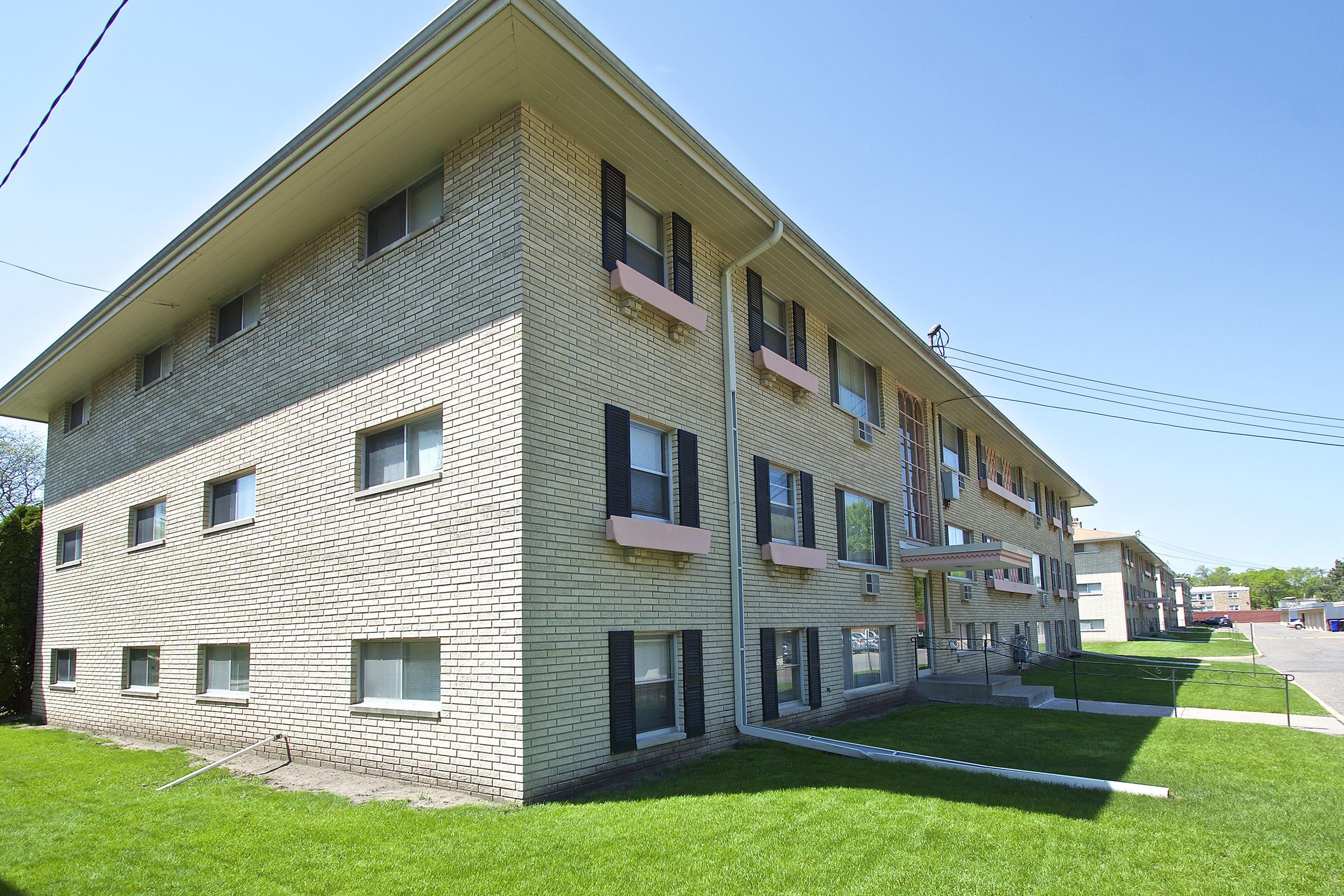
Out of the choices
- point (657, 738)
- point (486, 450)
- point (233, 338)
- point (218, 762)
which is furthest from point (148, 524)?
point (657, 738)

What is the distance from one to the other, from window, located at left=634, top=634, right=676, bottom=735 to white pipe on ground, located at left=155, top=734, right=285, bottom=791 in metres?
4.61

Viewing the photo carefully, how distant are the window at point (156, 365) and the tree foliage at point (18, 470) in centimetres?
3228

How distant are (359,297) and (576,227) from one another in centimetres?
304

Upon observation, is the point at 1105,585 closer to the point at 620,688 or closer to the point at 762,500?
the point at 762,500

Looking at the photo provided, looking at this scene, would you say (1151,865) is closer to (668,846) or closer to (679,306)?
(668,846)

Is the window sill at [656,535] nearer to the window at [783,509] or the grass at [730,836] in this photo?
the grass at [730,836]

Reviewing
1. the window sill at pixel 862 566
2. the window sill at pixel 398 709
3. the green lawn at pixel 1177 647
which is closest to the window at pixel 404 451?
the window sill at pixel 398 709

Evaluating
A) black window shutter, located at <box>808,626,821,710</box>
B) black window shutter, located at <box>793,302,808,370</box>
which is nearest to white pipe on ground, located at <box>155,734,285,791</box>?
black window shutter, located at <box>808,626,821,710</box>

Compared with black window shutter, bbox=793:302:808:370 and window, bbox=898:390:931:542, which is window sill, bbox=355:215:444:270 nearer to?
black window shutter, bbox=793:302:808:370

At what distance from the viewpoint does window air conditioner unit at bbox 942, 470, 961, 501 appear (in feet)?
66.7

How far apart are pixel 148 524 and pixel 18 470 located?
3539 centimetres

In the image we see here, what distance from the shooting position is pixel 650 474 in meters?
10.1

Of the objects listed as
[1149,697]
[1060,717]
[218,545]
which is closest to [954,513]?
[1149,697]

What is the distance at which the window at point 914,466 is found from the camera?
18516 mm
